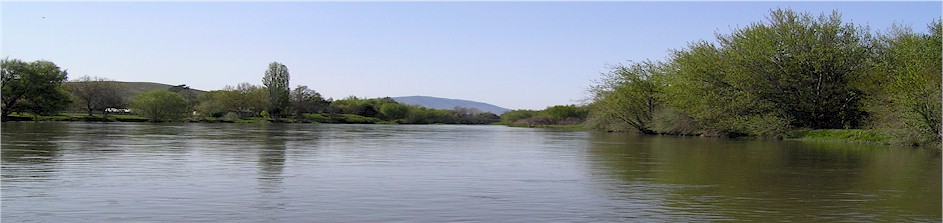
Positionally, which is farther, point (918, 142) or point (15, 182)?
point (918, 142)

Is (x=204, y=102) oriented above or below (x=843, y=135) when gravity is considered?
above

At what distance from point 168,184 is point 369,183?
133 inches

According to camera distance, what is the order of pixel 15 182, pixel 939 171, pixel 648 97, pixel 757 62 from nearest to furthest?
1. pixel 15 182
2. pixel 939 171
3. pixel 757 62
4. pixel 648 97

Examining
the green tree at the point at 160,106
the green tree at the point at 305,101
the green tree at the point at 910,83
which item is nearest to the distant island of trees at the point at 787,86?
the green tree at the point at 910,83

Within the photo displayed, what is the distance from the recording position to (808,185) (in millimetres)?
13680

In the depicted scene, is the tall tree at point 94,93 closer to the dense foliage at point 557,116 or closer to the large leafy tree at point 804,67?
the dense foliage at point 557,116

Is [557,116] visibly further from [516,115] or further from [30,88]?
[30,88]

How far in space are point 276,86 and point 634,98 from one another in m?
62.7

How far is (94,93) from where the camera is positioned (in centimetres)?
9712

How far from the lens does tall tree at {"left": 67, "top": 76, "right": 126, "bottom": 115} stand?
315ft

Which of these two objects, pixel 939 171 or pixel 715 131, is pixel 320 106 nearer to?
pixel 715 131

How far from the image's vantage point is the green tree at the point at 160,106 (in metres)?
85.9

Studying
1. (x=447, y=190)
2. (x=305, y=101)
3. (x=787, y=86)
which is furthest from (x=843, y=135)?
(x=305, y=101)

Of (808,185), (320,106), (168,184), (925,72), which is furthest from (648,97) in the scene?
(320,106)
